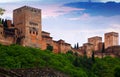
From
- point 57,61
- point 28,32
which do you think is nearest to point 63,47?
point 28,32

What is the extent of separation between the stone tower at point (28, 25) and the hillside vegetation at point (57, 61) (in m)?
4.13

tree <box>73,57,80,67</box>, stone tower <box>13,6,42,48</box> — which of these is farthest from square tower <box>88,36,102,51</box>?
tree <box>73,57,80,67</box>

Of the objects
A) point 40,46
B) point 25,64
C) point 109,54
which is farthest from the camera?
point 109,54

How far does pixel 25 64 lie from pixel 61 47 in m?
22.0

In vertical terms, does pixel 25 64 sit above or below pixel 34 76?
below

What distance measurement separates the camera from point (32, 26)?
Answer: 83250mm

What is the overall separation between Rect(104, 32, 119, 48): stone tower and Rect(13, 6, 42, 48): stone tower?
21.7 meters

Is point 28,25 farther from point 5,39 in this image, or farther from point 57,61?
point 57,61

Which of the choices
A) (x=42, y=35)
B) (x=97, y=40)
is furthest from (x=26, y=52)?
(x=97, y=40)

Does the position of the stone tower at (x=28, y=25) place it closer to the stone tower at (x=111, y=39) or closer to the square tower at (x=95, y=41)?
the square tower at (x=95, y=41)

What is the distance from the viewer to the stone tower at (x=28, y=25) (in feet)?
265

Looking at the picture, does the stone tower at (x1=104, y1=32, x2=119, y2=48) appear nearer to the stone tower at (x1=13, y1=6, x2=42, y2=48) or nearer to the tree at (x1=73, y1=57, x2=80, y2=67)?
the stone tower at (x1=13, y1=6, x2=42, y2=48)

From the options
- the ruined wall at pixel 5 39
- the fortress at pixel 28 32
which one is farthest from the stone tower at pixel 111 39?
the ruined wall at pixel 5 39

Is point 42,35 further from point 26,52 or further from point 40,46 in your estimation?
point 26,52
